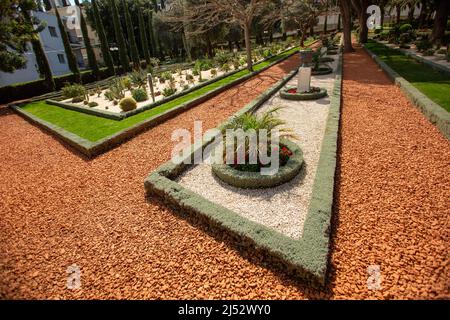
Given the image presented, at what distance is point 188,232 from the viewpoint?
4449mm

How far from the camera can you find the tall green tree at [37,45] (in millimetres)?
19984

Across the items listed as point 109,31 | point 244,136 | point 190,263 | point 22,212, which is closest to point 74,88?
point 22,212

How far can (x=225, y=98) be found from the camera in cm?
1311

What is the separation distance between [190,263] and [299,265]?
165 cm

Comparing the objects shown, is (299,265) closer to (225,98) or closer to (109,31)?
(225,98)

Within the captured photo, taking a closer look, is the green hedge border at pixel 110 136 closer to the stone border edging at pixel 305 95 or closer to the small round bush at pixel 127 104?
the small round bush at pixel 127 104

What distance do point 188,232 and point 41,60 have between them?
2696 cm

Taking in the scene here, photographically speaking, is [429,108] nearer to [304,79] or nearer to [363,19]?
[304,79]

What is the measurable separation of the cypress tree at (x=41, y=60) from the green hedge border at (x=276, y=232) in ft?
79.5

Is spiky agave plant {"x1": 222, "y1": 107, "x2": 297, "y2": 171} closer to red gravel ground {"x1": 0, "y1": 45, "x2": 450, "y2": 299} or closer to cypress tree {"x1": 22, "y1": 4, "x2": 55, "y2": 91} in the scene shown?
red gravel ground {"x1": 0, "y1": 45, "x2": 450, "y2": 299}

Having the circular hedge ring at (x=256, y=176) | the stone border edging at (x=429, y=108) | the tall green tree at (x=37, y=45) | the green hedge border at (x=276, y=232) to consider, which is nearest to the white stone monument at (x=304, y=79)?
the stone border edging at (x=429, y=108)

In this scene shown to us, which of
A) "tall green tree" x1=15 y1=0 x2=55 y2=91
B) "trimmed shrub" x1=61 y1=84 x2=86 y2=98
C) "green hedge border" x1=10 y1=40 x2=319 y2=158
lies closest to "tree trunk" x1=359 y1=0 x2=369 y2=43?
"green hedge border" x1=10 y1=40 x2=319 y2=158

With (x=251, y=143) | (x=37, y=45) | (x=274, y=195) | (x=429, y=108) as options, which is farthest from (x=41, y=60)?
(x=429, y=108)
